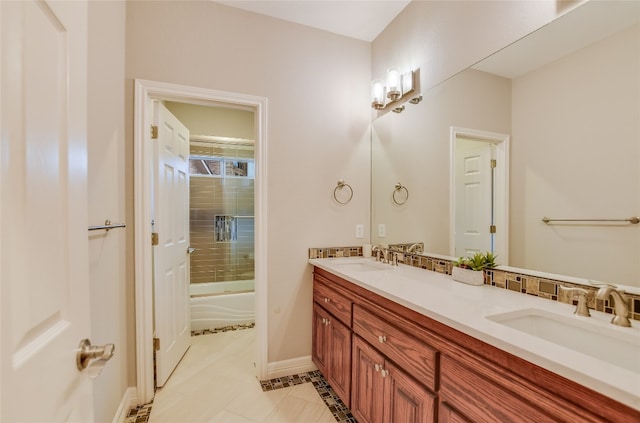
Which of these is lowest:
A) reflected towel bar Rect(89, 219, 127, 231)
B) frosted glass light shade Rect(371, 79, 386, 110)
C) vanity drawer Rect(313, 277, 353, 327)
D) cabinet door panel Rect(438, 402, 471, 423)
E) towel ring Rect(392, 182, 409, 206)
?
cabinet door panel Rect(438, 402, 471, 423)

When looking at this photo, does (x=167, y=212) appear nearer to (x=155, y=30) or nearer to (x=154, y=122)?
(x=154, y=122)

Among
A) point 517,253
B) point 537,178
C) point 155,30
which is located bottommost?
point 517,253

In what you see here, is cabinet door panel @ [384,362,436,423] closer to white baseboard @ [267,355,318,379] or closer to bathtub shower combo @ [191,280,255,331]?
white baseboard @ [267,355,318,379]

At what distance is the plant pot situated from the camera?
1459mm

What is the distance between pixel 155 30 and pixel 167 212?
1.23 m

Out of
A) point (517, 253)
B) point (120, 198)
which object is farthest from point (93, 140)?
point (517, 253)

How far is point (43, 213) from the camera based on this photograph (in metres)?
0.54

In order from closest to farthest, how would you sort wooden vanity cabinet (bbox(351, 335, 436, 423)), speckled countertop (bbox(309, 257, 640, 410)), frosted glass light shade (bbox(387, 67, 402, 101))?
speckled countertop (bbox(309, 257, 640, 410))
wooden vanity cabinet (bbox(351, 335, 436, 423))
frosted glass light shade (bbox(387, 67, 402, 101))

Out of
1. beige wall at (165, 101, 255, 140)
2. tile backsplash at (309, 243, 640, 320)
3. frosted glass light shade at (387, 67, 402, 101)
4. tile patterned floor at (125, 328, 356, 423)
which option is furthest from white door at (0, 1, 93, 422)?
beige wall at (165, 101, 255, 140)

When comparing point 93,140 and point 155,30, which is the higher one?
point 155,30

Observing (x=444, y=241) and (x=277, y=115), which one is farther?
(x=277, y=115)

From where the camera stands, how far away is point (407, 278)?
162cm

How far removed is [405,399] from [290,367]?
1.24m

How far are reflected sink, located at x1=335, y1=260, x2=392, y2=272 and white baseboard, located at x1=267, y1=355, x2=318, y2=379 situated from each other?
0.83 meters
